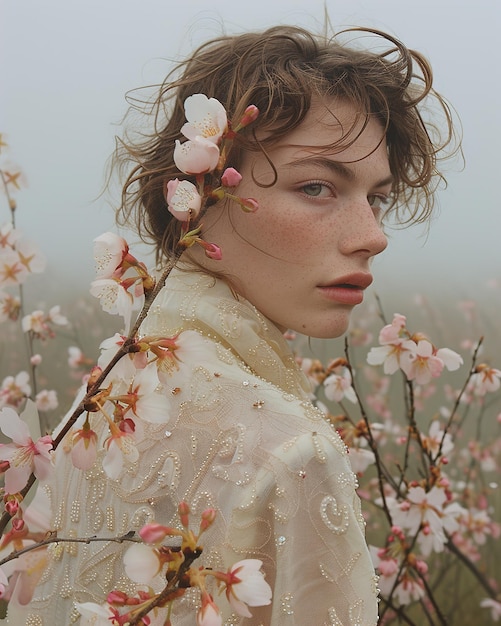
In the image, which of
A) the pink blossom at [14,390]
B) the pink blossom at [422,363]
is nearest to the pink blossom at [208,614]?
the pink blossom at [422,363]

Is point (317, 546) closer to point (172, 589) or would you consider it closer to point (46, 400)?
point (172, 589)

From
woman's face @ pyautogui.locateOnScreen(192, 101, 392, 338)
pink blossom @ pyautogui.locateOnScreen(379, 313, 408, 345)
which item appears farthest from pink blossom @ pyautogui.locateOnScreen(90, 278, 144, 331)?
pink blossom @ pyautogui.locateOnScreen(379, 313, 408, 345)

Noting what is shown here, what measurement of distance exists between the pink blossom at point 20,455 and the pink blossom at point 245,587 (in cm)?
13

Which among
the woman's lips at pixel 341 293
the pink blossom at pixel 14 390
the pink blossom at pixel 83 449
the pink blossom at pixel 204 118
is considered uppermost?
the pink blossom at pixel 204 118

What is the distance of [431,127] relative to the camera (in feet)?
3.62

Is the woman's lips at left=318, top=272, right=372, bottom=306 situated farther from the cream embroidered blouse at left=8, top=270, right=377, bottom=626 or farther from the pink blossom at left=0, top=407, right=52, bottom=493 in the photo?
the pink blossom at left=0, top=407, right=52, bottom=493

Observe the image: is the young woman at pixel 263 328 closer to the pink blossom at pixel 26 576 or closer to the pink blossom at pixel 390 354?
the pink blossom at pixel 26 576

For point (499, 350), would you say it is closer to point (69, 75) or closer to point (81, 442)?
point (69, 75)

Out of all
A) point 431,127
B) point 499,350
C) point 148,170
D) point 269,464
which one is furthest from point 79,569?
point 499,350

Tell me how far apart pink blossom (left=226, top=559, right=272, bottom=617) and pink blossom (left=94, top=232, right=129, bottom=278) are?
22cm

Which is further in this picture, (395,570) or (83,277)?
(83,277)

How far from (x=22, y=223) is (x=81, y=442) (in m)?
1.16

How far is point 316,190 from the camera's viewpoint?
31.2 inches

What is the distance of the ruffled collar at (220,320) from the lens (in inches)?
29.8
